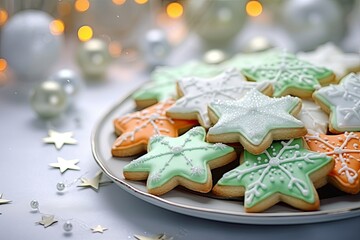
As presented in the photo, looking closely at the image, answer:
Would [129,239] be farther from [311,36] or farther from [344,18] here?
[344,18]

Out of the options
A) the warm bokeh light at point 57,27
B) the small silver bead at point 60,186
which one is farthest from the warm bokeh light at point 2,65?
the small silver bead at point 60,186

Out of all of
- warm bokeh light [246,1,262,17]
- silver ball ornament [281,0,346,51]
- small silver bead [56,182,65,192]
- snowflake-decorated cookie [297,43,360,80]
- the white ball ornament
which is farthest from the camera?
warm bokeh light [246,1,262,17]

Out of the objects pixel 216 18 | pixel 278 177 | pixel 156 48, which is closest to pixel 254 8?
pixel 216 18

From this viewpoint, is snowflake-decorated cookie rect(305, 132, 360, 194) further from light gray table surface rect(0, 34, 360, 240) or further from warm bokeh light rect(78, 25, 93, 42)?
warm bokeh light rect(78, 25, 93, 42)

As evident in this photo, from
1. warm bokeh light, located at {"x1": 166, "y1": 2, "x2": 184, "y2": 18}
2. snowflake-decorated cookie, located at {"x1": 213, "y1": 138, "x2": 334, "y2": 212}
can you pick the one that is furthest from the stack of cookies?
warm bokeh light, located at {"x1": 166, "y1": 2, "x2": 184, "y2": 18}

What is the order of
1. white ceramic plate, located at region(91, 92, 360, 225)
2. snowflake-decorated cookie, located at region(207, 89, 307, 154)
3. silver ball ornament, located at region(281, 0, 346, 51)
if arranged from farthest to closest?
silver ball ornament, located at region(281, 0, 346, 51) → snowflake-decorated cookie, located at region(207, 89, 307, 154) → white ceramic plate, located at region(91, 92, 360, 225)

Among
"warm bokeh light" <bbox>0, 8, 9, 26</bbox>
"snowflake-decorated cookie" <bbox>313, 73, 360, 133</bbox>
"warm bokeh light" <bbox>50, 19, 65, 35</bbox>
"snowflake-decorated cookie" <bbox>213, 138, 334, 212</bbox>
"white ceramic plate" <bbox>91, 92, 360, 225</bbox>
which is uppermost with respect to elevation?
"warm bokeh light" <bbox>0, 8, 9, 26</bbox>

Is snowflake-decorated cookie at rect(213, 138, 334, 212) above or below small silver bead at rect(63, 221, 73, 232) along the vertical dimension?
above
